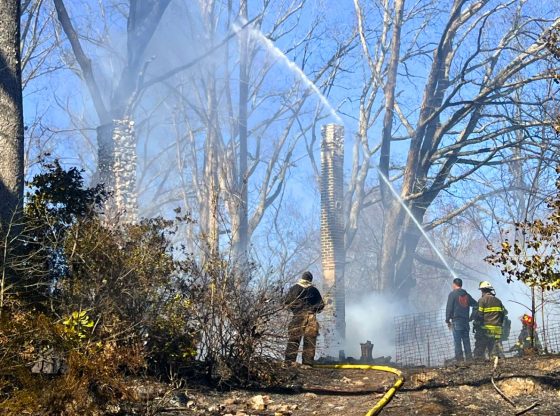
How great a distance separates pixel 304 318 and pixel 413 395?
2013 mm

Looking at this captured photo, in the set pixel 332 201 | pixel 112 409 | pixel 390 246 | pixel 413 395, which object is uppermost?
pixel 332 201

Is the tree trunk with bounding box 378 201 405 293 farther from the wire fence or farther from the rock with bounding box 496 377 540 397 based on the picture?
the rock with bounding box 496 377 540 397

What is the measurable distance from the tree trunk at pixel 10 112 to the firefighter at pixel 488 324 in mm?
7215

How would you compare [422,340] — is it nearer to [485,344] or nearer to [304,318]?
[485,344]

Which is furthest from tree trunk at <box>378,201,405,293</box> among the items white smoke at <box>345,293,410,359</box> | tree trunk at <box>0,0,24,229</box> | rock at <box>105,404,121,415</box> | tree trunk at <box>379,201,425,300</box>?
rock at <box>105,404,121,415</box>

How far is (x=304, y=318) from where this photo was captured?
9.39 meters

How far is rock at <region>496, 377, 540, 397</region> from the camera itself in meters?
7.60

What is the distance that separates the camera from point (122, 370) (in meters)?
7.06

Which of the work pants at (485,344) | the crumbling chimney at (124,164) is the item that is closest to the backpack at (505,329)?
the work pants at (485,344)

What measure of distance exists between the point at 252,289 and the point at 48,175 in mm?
2642

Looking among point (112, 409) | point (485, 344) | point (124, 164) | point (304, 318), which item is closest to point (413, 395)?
point (304, 318)

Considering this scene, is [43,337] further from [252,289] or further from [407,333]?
[407,333]

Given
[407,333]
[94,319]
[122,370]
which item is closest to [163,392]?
[122,370]

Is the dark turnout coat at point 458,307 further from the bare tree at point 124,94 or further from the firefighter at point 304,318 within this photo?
the bare tree at point 124,94
